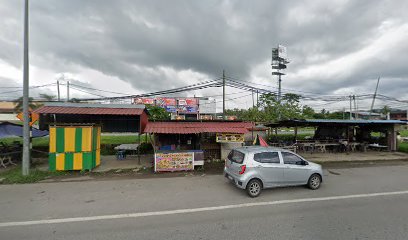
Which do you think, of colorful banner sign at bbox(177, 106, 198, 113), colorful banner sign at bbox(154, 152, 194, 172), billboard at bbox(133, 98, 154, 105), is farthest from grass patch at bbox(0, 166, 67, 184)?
colorful banner sign at bbox(177, 106, 198, 113)

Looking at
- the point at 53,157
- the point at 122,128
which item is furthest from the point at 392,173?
the point at 53,157

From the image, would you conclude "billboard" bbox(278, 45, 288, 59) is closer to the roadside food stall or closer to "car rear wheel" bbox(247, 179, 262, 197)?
the roadside food stall

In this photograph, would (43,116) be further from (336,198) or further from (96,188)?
(336,198)

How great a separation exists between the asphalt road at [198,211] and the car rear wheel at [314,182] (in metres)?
0.20

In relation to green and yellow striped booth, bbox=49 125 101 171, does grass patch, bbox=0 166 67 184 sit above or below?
below

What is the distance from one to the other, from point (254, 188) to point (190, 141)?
26.7ft

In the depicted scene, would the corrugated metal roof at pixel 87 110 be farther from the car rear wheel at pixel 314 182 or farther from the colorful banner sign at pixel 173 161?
the car rear wheel at pixel 314 182

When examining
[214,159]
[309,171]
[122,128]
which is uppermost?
[122,128]

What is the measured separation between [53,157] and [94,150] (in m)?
1.79

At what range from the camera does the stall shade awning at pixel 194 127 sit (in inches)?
414

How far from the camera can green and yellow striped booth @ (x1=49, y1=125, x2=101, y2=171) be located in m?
9.43

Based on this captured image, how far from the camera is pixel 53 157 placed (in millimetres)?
9438

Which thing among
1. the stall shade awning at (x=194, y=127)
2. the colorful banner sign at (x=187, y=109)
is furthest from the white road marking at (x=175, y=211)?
the colorful banner sign at (x=187, y=109)

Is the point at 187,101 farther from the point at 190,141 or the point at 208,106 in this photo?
the point at 190,141
